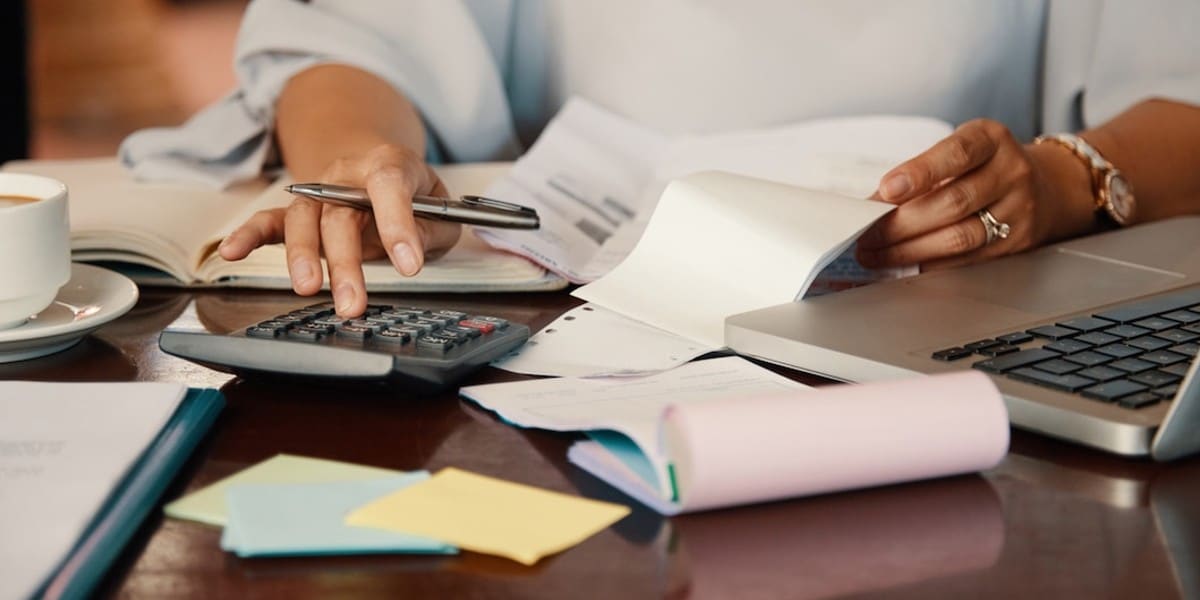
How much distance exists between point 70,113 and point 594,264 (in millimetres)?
4378

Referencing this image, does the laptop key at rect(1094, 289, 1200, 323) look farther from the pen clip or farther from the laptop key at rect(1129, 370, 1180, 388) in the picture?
the pen clip

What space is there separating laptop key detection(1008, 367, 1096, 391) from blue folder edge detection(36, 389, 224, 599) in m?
0.37

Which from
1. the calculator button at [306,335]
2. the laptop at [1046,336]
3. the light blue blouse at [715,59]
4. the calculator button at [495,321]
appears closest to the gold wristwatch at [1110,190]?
the laptop at [1046,336]

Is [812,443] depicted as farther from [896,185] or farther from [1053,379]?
[896,185]

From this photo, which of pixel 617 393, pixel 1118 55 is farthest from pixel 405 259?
pixel 1118 55

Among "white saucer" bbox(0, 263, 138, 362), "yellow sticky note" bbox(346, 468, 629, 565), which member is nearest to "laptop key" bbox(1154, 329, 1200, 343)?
"yellow sticky note" bbox(346, 468, 629, 565)

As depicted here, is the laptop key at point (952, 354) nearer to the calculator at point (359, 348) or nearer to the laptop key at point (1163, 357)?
the laptop key at point (1163, 357)

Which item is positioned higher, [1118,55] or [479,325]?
[1118,55]

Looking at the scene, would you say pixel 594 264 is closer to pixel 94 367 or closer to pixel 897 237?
pixel 897 237

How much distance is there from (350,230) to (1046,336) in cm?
40

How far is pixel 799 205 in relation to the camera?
0.84 m

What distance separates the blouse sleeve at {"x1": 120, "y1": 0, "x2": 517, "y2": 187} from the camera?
45.7 inches

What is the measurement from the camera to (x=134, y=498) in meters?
0.50

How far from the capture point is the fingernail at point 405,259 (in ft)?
2.51
